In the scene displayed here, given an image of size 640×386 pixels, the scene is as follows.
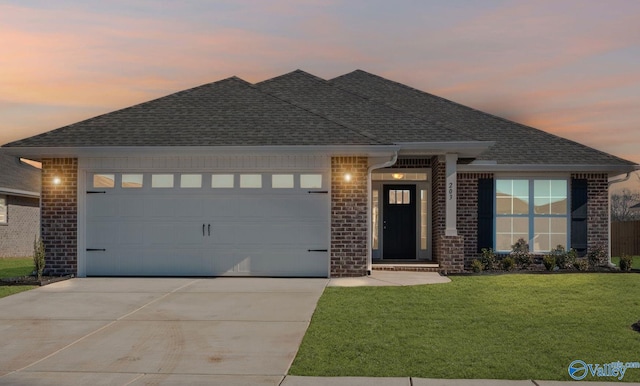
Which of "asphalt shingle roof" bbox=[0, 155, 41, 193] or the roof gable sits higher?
the roof gable

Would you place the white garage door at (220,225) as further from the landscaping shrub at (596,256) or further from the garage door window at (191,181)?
the landscaping shrub at (596,256)

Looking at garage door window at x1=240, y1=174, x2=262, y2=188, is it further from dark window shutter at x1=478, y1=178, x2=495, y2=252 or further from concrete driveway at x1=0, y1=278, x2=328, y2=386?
dark window shutter at x1=478, y1=178, x2=495, y2=252

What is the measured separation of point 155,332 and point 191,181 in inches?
268

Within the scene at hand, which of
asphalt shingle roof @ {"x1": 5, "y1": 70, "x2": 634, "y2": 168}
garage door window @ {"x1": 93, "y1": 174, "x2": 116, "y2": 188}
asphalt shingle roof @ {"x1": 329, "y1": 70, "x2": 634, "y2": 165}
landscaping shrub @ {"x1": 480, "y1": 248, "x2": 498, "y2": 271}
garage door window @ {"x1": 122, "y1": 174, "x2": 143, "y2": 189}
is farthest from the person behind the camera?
asphalt shingle roof @ {"x1": 329, "y1": 70, "x2": 634, "y2": 165}

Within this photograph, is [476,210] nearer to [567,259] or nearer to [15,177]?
[567,259]

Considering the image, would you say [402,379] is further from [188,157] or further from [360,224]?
[188,157]

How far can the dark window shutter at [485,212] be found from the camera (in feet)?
66.2

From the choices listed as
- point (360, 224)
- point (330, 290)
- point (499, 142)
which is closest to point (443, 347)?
point (330, 290)

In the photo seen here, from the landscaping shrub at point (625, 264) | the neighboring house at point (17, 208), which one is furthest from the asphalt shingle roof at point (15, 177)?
the landscaping shrub at point (625, 264)

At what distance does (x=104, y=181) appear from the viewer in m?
17.4

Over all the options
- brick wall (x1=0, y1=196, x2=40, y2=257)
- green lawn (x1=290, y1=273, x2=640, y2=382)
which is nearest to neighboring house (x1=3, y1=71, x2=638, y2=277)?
green lawn (x1=290, y1=273, x2=640, y2=382)

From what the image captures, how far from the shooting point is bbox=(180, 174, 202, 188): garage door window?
17.0 metres

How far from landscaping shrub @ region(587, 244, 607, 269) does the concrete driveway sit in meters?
8.26
